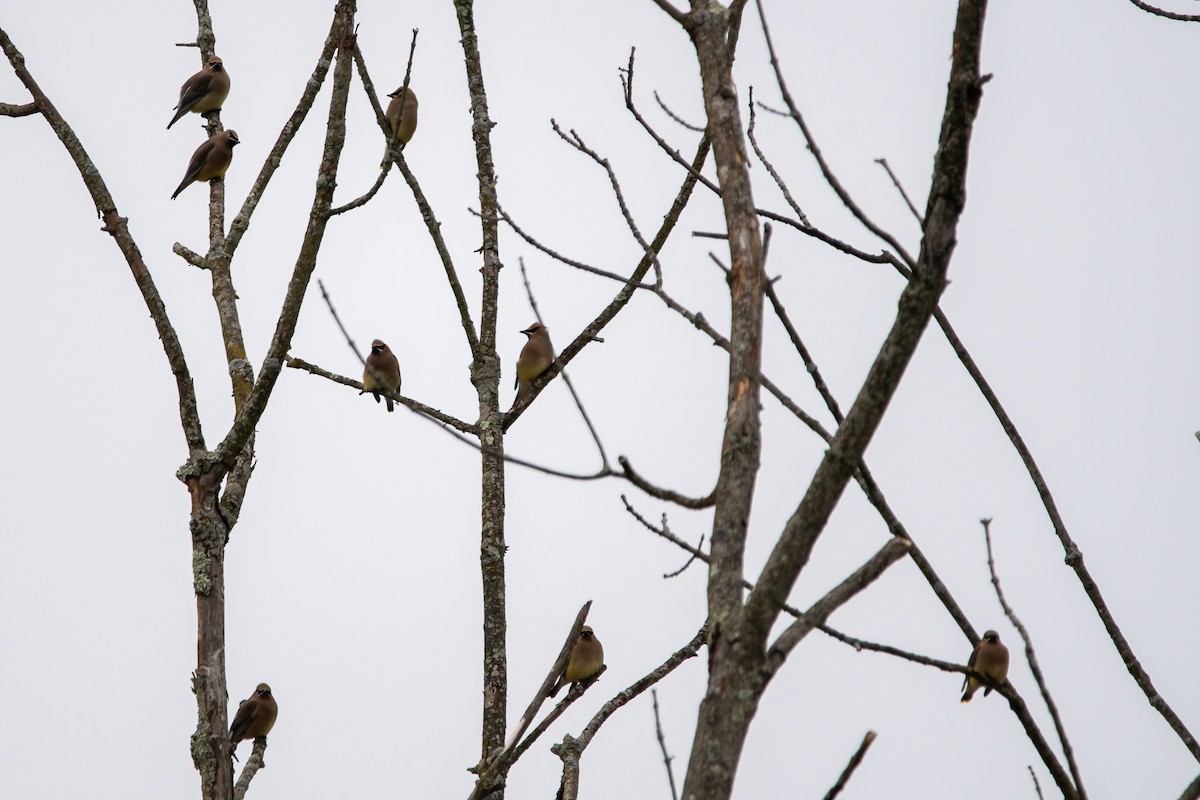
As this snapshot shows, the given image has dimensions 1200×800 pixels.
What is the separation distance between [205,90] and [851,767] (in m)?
6.02

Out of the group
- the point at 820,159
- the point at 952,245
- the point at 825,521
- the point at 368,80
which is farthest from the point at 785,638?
the point at 368,80

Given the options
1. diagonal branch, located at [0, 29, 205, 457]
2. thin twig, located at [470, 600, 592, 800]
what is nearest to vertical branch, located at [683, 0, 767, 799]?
thin twig, located at [470, 600, 592, 800]

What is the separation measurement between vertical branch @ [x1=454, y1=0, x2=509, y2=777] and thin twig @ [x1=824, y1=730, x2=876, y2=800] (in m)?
2.14

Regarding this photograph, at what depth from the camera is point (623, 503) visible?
282 centimetres

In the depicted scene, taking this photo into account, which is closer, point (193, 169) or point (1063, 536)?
point (1063, 536)

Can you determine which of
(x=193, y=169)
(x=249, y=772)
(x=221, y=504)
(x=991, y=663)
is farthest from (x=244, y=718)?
(x=991, y=663)

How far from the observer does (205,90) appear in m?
6.96

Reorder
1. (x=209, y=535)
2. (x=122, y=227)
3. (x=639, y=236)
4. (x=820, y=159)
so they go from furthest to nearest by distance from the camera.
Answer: (x=122, y=227) → (x=209, y=535) → (x=639, y=236) → (x=820, y=159)

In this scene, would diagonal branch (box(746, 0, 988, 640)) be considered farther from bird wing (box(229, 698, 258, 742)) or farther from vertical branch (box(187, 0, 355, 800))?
bird wing (box(229, 698, 258, 742))

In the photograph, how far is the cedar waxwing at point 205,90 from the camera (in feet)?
20.0

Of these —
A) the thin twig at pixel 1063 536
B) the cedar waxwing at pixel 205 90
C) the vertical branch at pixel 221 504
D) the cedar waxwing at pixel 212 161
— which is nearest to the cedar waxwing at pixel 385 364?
the cedar waxwing at pixel 212 161

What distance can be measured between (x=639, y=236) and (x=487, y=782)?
5.93 ft

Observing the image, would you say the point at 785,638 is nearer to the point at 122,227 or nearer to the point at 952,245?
the point at 952,245

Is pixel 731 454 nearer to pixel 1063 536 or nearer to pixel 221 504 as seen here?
pixel 1063 536
